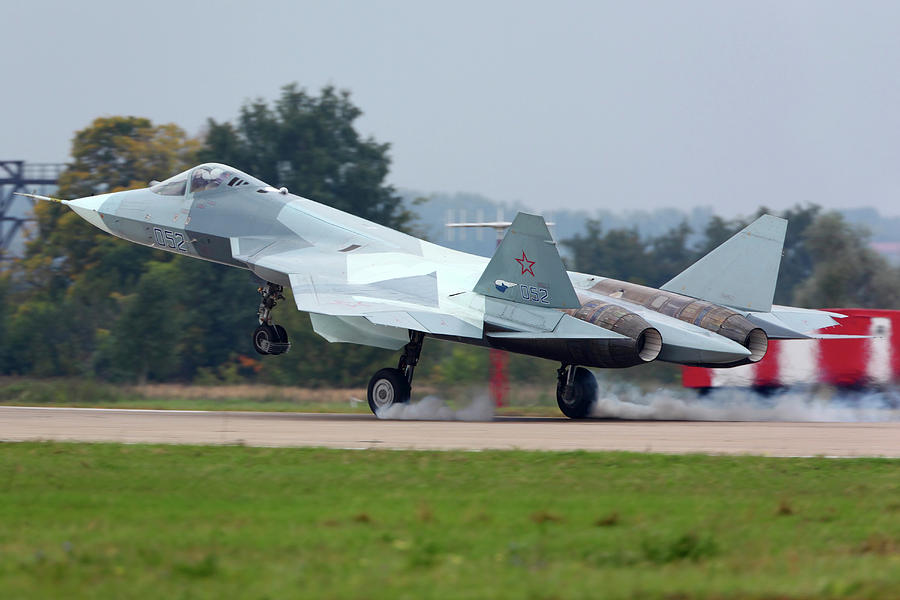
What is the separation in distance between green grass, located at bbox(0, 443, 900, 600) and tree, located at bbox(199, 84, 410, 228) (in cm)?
4335

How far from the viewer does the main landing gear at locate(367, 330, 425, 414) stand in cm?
2180

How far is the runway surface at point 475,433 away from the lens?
1533 centimetres

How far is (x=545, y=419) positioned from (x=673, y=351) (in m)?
3.42

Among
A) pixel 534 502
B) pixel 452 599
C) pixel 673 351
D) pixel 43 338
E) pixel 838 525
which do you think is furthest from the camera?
pixel 43 338

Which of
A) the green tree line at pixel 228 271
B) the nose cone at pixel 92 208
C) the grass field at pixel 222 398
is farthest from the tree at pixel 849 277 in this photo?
the nose cone at pixel 92 208

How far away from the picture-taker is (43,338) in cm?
3991

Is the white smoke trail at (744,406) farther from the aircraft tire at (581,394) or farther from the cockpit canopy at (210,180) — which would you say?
the cockpit canopy at (210,180)

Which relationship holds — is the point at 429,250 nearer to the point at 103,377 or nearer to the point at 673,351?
the point at 673,351

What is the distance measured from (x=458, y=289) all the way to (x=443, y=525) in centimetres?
1289

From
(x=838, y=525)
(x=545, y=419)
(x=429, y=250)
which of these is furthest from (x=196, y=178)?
(x=838, y=525)

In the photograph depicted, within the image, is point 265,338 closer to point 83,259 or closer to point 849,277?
point 849,277

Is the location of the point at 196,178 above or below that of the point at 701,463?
above

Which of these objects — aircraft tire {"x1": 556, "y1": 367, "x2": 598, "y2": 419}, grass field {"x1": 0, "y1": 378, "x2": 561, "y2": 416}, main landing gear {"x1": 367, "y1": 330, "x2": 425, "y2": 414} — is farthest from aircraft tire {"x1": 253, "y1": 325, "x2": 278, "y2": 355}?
aircraft tire {"x1": 556, "y1": 367, "x2": 598, "y2": 419}

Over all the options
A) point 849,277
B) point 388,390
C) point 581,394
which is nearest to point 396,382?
point 388,390
